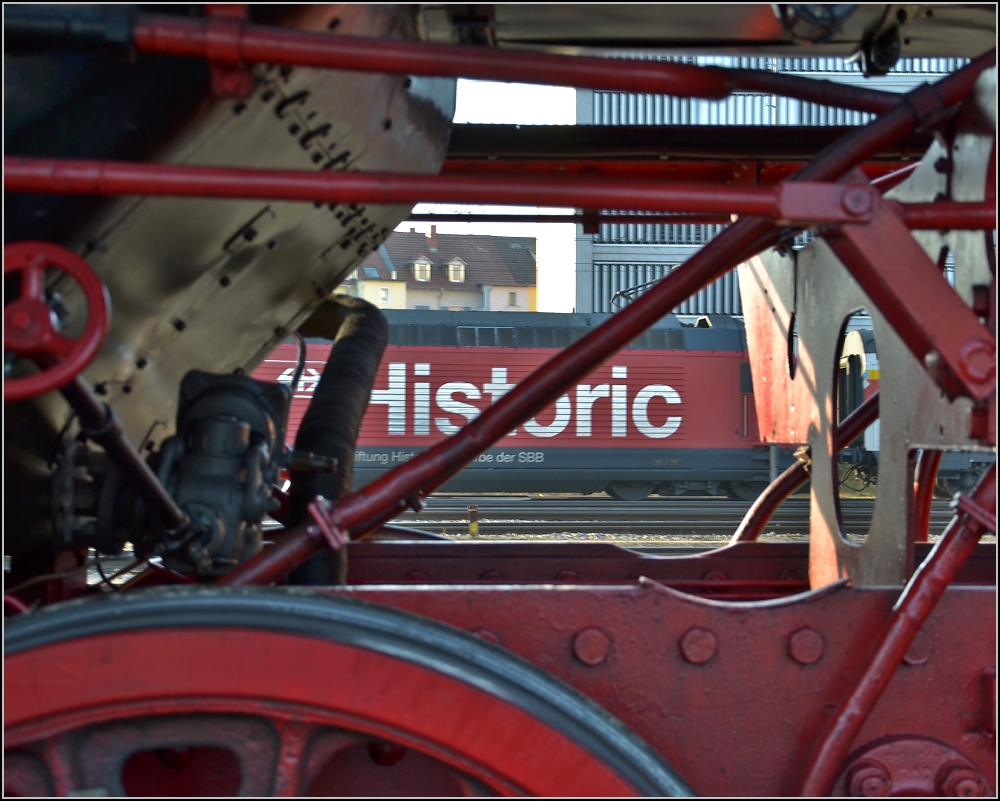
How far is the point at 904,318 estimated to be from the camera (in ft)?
4.91

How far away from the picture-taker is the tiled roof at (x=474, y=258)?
54.6 metres

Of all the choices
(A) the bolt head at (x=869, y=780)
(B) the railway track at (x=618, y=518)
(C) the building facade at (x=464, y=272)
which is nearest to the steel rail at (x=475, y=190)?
(A) the bolt head at (x=869, y=780)

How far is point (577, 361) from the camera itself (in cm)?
187

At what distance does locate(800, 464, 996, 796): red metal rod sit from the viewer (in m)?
1.49

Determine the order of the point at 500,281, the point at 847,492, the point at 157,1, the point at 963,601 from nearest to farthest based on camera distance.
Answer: the point at 157,1 < the point at 963,601 < the point at 847,492 < the point at 500,281

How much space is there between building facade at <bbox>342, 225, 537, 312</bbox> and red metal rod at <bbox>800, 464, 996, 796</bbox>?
5205 centimetres

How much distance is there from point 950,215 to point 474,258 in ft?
182

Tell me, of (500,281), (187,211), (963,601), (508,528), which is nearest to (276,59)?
(187,211)

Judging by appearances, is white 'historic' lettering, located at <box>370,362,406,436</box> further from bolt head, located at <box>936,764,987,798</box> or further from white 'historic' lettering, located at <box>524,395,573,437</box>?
bolt head, located at <box>936,764,987,798</box>

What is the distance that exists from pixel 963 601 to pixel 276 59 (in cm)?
157

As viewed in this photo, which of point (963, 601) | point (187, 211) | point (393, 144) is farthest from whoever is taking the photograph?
point (393, 144)

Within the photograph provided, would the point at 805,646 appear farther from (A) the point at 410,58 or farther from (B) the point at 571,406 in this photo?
(B) the point at 571,406

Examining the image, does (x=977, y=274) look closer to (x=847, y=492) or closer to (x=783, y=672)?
(x=783, y=672)

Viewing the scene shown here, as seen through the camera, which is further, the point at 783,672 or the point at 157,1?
the point at 783,672
